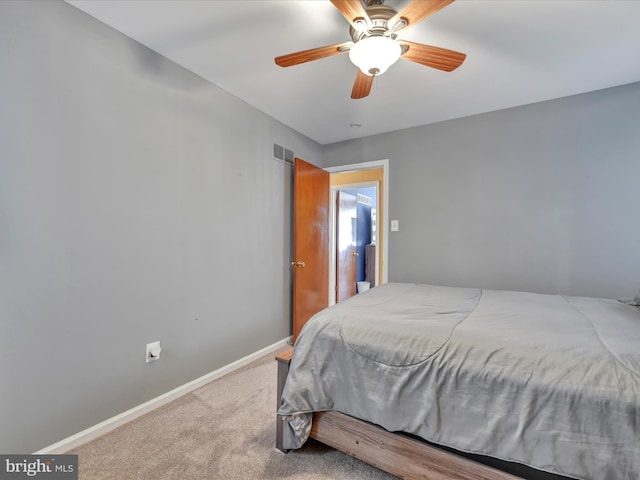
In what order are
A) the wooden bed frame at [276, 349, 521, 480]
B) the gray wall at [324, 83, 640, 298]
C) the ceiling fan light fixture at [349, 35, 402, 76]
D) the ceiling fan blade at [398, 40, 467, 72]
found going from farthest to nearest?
the gray wall at [324, 83, 640, 298] → the ceiling fan blade at [398, 40, 467, 72] → the ceiling fan light fixture at [349, 35, 402, 76] → the wooden bed frame at [276, 349, 521, 480]

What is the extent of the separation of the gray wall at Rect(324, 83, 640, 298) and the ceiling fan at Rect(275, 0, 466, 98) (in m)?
1.25

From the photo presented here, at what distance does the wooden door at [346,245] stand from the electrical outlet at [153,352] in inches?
115

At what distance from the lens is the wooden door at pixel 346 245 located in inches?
187

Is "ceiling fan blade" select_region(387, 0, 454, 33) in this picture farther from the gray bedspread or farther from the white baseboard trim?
the white baseboard trim

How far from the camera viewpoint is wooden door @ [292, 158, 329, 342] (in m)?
3.11

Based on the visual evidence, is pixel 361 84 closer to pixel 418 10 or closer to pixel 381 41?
pixel 381 41

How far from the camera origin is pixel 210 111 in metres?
2.32

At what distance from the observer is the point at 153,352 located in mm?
1927

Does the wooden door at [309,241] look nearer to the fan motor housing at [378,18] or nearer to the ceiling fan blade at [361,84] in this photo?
the ceiling fan blade at [361,84]

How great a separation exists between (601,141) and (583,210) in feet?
1.93

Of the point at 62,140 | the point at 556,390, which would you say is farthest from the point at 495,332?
the point at 62,140

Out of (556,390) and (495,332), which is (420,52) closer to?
(495,332)

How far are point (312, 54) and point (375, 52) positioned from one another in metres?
0.35

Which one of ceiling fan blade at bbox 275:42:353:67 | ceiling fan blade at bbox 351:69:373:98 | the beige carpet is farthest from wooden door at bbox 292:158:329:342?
ceiling fan blade at bbox 275:42:353:67
